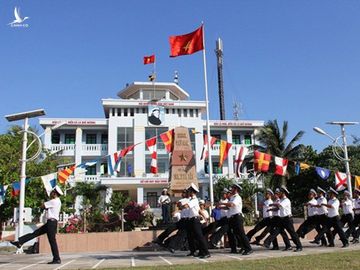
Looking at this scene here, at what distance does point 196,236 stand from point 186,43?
11926 millimetres

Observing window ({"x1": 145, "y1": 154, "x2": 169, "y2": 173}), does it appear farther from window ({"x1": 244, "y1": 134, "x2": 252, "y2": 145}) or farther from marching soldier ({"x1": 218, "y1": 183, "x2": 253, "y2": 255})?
marching soldier ({"x1": 218, "y1": 183, "x2": 253, "y2": 255})

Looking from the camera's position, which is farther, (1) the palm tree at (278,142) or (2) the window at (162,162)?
(2) the window at (162,162)

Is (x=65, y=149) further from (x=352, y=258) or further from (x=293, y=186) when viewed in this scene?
(x=352, y=258)

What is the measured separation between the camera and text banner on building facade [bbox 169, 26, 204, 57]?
19219 mm

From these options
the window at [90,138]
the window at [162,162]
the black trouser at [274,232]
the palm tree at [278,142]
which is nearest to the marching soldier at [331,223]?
the black trouser at [274,232]

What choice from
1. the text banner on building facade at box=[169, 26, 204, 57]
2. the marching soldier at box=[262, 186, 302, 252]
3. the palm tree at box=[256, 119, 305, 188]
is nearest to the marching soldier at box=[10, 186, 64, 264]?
the marching soldier at box=[262, 186, 302, 252]

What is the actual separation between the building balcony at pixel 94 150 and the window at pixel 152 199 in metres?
6.62

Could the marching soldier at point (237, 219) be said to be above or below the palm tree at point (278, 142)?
below

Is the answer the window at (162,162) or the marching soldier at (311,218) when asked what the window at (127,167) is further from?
the marching soldier at (311,218)

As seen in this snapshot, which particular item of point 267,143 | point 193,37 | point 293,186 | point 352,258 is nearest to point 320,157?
point 293,186

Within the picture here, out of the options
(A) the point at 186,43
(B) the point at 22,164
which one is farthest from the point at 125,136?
(B) the point at 22,164

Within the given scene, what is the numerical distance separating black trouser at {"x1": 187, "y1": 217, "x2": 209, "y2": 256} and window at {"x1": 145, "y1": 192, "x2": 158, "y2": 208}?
29.1 meters

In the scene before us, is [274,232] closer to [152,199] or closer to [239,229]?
[239,229]

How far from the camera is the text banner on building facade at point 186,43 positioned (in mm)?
19219
